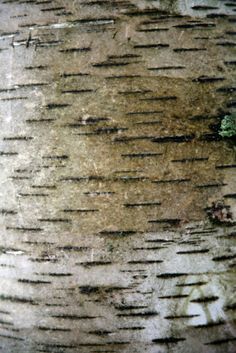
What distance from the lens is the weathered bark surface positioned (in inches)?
Answer: 49.5

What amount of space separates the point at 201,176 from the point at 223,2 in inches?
23.5

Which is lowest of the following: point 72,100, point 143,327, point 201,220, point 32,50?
point 143,327

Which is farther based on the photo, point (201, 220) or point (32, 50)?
point (32, 50)

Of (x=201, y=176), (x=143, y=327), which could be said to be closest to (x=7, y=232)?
(x=143, y=327)

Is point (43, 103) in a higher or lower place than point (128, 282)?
higher

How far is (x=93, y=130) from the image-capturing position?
4.20ft

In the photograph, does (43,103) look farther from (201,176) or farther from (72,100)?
(201,176)

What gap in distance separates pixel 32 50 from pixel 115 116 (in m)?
0.37

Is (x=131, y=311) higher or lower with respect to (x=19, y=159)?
lower

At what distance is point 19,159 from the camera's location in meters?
1.31

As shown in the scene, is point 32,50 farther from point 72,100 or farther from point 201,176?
point 201,176

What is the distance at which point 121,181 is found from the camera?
126 centimetres

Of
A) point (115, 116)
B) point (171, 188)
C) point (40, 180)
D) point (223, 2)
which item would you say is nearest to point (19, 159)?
point (40, 180)

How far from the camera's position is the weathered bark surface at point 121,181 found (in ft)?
4.12
